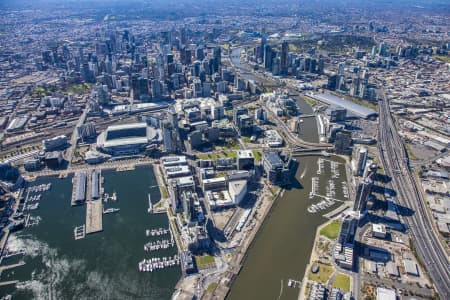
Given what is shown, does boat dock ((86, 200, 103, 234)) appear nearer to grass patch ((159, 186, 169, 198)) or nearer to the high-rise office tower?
grass patch ((159, 186, 169, 198))

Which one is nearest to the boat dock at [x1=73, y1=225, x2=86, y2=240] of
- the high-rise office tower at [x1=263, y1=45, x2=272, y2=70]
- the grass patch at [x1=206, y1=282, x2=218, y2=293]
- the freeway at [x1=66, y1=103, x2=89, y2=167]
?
the freeway at [x1=66, y1=103, x2=89, y2=167]

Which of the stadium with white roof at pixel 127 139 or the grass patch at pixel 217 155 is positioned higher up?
the stadium with white roof at pixel 127 139

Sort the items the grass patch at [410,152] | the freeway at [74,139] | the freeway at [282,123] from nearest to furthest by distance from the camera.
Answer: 1. the grass patch at [410,152]
2. the freeway at [74,139]
3. the freeway at [282,123]

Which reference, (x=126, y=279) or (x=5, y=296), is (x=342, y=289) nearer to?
(x=126, y=279)

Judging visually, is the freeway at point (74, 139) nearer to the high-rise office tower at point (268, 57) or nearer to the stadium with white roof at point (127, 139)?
the stadium with white roof at point (127, 139)

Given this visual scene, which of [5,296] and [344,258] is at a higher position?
[344,258]

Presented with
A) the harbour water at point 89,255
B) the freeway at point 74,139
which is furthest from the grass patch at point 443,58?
the freeway at point 74,139

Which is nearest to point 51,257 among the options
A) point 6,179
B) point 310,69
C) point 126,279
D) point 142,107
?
point 126,279

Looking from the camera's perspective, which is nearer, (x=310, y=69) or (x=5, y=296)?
(x=5, y=296)
